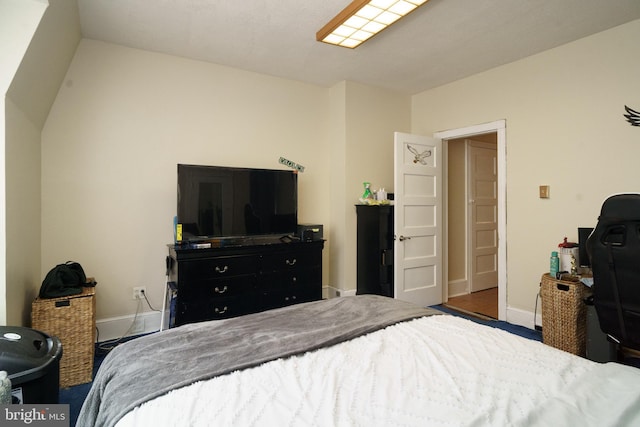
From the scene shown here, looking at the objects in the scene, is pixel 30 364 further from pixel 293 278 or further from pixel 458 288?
pixel 458 288

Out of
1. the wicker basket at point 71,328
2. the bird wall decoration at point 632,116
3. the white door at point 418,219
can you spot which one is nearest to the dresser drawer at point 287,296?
the white door at point 418,219

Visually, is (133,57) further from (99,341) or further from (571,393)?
(571,393)

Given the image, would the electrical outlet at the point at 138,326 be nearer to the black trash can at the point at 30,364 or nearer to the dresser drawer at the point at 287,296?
the dresser drawer at the point at 287,296

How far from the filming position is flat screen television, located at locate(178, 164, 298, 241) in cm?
289

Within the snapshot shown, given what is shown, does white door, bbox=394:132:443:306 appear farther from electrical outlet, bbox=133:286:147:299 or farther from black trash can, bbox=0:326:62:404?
black trash can, bbox=0:326:62:404

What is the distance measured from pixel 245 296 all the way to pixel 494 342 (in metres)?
2.14

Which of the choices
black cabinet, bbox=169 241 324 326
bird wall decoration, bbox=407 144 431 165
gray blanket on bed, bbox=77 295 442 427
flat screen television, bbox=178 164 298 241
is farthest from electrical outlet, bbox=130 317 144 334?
bird wall decoration, bbox=407 144 431 165

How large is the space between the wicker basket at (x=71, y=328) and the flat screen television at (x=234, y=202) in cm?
88

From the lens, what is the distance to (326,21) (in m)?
2.57

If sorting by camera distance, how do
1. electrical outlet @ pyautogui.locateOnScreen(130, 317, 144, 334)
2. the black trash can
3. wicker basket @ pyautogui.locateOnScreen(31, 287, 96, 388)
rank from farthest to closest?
electrical outlet @ pyautogui.locateOnScreen(130, 317, 144, 334)
wicker basket @ pyautogui.locateOnScreen(31, 287, 96, 388)
the black trash can

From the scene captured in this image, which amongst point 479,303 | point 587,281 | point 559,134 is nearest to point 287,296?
point 587,281

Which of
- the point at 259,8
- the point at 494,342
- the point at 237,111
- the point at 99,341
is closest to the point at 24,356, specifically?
the point at 99,341

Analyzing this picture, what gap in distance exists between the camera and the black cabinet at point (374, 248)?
3.87m

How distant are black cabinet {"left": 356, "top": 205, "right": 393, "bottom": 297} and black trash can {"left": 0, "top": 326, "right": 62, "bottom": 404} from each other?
2.86 metres
